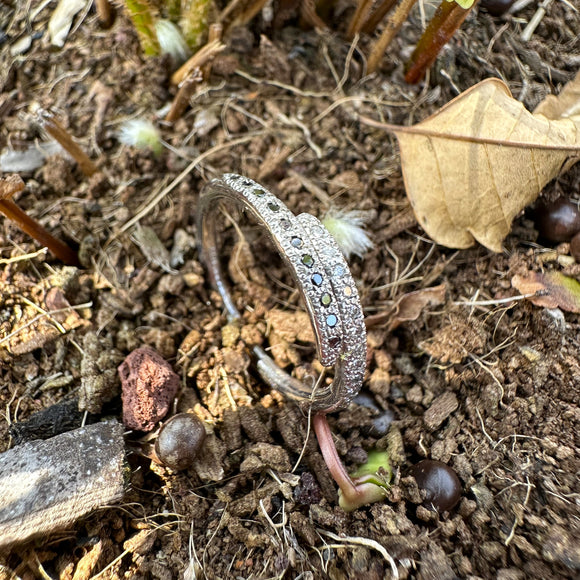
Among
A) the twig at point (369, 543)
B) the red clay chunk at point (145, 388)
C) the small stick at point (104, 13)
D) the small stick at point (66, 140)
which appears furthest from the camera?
the small stick at point (104, 13)

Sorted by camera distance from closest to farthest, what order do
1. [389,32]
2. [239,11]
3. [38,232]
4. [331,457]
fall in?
[331,457], [38,232], [389,32], [239,11]

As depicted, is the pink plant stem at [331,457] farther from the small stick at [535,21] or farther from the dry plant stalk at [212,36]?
the small stick at [535,21]

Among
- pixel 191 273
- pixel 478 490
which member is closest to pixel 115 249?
pixel 191 273

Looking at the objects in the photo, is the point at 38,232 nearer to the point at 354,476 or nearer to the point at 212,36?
the point at 212,36

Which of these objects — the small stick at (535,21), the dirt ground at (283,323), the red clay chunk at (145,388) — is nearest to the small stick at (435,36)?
the dirt ground at (283,323)

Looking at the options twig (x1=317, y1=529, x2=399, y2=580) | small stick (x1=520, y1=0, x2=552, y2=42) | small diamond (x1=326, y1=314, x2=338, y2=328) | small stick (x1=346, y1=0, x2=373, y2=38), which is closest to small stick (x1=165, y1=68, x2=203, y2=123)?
small stick (x1=346, y1=0, x2=373, y2=38)

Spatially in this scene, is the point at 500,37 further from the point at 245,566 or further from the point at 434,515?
the point at 245,566

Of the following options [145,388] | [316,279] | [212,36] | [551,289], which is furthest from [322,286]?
[212,36]
